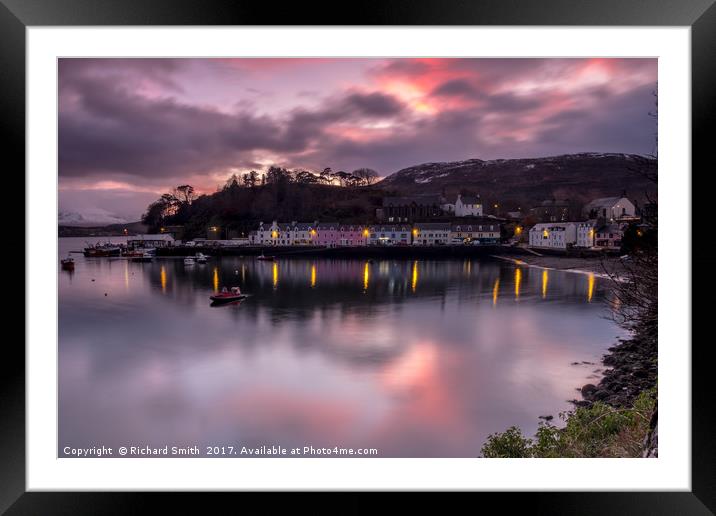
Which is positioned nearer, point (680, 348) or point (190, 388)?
point (680, 348)

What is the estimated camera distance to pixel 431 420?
4.20m

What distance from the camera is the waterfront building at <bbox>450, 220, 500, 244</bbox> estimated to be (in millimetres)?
8055

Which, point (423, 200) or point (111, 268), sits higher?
point (423, 200)

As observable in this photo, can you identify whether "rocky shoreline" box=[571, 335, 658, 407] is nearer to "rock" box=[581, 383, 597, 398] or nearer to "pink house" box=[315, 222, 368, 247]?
"rock" box=[581, 383, 597, 398]

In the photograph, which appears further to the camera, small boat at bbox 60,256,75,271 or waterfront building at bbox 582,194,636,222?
small boat at bbox 60,256,75,271

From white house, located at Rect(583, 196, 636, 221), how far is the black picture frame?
4.00 metres

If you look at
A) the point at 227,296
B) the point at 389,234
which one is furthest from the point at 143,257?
the point at 389,234

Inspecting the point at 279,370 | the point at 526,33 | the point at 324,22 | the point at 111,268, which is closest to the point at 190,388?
the point at 279,370

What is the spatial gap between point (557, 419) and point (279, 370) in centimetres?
314

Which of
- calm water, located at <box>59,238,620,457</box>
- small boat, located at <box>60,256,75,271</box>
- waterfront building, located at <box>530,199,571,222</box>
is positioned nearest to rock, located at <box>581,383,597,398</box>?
calm water, located at <box>59,238,620,457</box>

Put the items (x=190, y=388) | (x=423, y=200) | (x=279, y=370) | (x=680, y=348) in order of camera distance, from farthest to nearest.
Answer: (x=423, y=200) < (x=279, y=370) < (x=190, y=388) < (x=680, y=348)

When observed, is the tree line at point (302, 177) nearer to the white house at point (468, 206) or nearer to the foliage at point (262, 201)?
the foliage at point (262, 201)

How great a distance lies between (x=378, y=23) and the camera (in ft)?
5.61

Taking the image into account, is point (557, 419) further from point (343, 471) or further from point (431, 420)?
point (343, 471)
